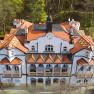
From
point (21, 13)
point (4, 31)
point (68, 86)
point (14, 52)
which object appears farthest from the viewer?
point (21, 13)

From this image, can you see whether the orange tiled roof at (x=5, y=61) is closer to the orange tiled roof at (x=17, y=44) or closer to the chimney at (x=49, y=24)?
the orange tiled roof at (x=17, y=44)

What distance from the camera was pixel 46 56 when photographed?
60.2m

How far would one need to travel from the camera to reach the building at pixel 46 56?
58.5 m

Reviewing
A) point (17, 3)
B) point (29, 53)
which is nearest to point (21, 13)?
point (17, 3)

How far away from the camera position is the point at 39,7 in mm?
79438

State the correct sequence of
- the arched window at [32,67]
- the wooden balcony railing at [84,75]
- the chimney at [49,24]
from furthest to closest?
1. the wooden balcony railing at [84,75]
2. the arched window at [32,67]
3. the chimney at [49,24]

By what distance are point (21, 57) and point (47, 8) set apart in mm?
31103

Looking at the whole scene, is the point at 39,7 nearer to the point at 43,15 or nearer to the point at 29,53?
the point at 43,15

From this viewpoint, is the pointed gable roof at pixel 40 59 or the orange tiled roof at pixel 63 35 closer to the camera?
the orange tiled roof at pixel 63 35

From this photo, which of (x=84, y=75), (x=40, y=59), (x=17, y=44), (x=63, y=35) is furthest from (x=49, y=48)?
(x=84, y=75)

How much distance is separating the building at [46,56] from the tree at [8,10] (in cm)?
1642

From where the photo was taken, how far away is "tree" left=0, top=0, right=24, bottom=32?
77406 mm

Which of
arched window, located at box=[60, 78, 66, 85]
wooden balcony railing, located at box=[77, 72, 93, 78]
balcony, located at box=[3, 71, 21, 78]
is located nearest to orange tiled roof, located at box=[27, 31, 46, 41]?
balcony, located at box=[3, 71, 21, 78]

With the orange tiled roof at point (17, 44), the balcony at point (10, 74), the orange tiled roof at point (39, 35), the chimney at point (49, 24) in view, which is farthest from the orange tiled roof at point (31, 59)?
the chimney at point (49, 24)
